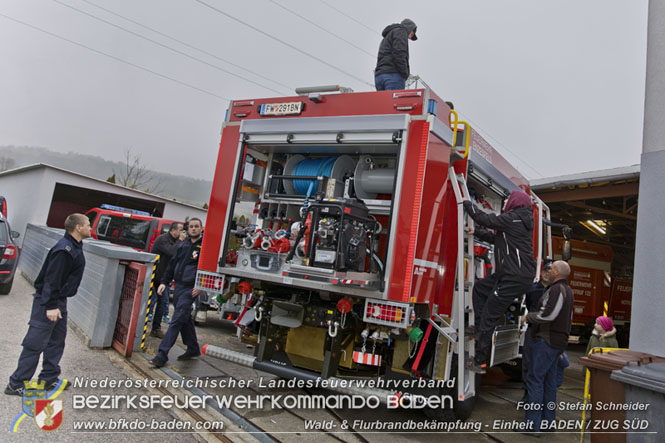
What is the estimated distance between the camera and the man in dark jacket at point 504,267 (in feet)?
15.5

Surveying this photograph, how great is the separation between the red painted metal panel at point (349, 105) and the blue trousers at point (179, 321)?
228cm

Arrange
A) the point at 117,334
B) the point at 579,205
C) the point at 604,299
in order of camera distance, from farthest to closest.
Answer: the point at 604,299 < the point at 579,205 < the point at 117,334

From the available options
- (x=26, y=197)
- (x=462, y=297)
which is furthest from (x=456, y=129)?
(x=26, y=197)

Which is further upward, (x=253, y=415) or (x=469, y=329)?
(x=469, y=329)

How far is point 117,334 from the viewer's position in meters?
6.08

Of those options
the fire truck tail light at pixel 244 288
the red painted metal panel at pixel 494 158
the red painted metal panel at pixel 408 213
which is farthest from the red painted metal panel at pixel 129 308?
the red painted metal panel at pixel 494 158

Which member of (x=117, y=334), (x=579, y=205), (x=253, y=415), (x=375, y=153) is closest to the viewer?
(x=253, y=415)

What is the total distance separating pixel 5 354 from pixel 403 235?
14.9 ft

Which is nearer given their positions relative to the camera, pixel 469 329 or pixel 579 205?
pixel 469 329

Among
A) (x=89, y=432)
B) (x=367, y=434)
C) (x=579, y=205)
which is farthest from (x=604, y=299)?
(x=89, y=432)

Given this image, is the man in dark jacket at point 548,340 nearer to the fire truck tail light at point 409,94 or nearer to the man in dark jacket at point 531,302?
the man in dark jacket at point 531,302

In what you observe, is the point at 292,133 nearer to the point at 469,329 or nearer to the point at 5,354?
the point at 469,329

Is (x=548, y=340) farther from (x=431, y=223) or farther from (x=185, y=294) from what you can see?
(x=185, y=294)

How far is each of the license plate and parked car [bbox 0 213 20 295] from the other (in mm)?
6328
